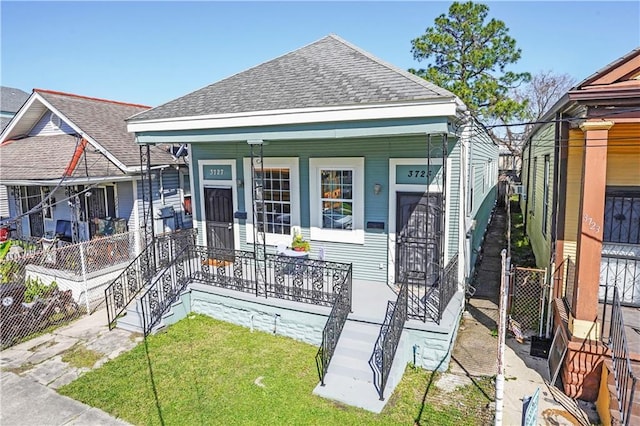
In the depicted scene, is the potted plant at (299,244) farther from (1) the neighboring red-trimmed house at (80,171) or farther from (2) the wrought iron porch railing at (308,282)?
(1) the neighboring red-trimmed house at (80,171)

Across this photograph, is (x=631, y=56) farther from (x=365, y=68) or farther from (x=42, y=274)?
(x=42, y=274)

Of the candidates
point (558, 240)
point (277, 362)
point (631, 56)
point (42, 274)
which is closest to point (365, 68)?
point (631, 56)

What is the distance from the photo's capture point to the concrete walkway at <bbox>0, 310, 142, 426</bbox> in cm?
563

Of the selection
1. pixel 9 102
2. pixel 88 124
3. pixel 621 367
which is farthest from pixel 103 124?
pixel 9 102

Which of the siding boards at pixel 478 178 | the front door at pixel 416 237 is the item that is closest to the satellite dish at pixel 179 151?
the front door at pixel 416 237

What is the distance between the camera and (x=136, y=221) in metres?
12.3

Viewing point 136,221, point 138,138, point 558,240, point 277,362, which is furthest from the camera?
point 136,221

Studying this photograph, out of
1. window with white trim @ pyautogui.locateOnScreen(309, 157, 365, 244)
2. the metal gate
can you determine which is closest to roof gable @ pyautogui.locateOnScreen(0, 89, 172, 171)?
window with white trim @ pyautogui.locateOnScreen(309, 157, 365, 244)

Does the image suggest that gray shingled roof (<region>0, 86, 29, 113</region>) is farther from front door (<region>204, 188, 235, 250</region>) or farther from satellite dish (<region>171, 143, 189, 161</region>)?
front door (<region>204, 188, 235, 250</region>)

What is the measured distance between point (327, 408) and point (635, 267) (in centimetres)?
612

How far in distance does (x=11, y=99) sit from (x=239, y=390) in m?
30.3

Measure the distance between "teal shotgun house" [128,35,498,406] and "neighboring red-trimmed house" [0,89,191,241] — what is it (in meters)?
3.24

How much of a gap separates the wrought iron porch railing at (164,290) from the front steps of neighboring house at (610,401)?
25.4 ft

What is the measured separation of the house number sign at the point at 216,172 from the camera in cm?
1027
